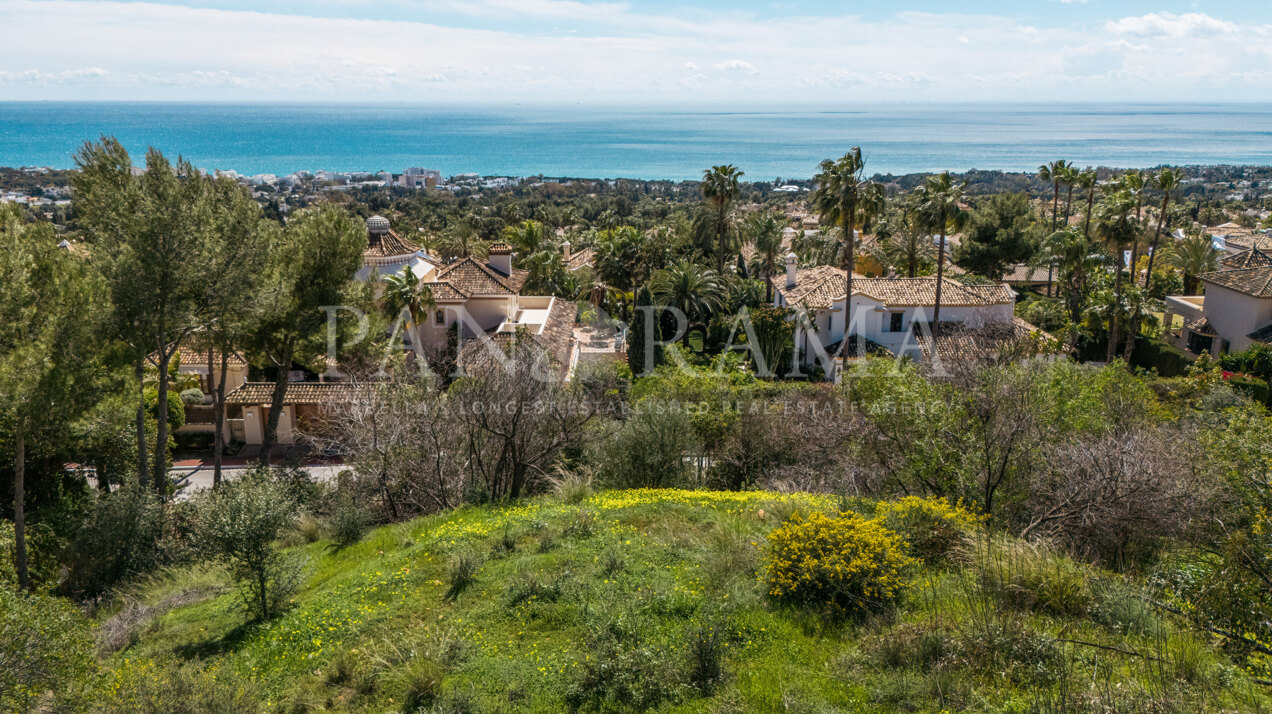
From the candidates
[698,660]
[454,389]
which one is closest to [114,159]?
[454,389]

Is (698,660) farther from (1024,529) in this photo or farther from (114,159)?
(114,159)

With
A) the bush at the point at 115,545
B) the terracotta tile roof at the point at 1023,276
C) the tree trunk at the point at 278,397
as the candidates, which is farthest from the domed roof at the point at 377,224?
the terracotta tile roof at the point at 1023,276

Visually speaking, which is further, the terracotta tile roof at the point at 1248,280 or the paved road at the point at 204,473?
the terracotta tile roof at the point at 1248,280

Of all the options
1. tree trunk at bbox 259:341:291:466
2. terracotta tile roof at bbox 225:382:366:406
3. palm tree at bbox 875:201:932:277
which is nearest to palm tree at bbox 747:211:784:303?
palm tree at bbox 875:201:932:277

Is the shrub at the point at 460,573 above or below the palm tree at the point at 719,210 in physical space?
below

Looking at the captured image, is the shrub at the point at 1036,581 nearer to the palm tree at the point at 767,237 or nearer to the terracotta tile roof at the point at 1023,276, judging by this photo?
the palm tree at the point at 767,237

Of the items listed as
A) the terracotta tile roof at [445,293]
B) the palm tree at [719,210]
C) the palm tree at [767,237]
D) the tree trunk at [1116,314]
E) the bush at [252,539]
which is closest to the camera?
the bush at [252,539]
